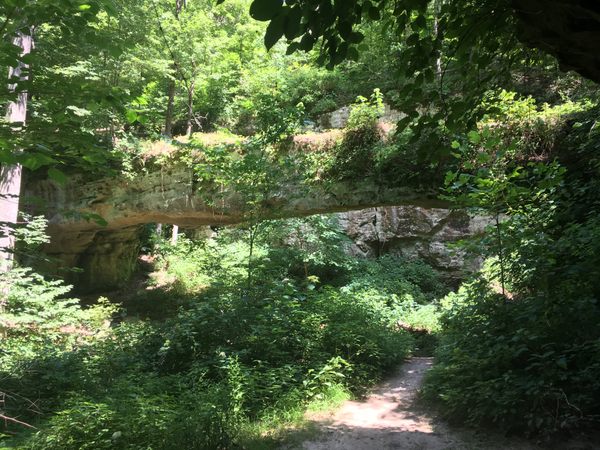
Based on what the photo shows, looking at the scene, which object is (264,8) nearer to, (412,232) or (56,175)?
(56,175)

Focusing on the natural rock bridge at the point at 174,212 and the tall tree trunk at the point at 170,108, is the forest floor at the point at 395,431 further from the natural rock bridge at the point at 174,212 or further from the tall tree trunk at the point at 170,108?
the tall tree trunk at the point at 170,108

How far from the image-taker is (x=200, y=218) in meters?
10.3

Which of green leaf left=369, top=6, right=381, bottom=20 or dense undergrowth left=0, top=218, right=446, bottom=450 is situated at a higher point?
green leaf left=369, top=6, right=381, bottom=20

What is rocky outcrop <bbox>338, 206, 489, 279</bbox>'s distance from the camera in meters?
13.5

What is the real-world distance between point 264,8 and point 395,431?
4.45 m

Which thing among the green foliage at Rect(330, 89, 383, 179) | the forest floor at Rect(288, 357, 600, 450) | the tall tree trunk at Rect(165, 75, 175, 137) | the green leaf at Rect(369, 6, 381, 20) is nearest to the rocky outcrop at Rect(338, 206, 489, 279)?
the green foliage at Rect(330, 89, 383, 179)

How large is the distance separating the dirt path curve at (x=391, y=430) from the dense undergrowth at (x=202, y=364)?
1.15ft

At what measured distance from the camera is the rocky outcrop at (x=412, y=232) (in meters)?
13.5

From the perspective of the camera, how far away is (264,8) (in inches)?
45.8

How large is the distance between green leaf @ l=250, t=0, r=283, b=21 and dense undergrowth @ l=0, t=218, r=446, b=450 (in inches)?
118

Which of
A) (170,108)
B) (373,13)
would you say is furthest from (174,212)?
(373,13)

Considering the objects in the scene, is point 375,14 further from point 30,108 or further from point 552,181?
point 30,108

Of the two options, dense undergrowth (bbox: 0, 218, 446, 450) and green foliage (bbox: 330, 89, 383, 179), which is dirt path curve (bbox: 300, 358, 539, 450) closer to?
dense undergrowth (bbox: 0, 218, 446, 450)

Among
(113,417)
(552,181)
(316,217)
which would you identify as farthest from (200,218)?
(552,181)
